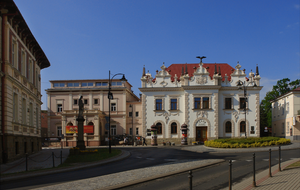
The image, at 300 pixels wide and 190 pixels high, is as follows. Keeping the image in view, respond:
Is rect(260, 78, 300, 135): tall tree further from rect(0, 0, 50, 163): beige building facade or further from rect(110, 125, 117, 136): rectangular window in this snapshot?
rect(0, 0, 50, 163): beige building facade

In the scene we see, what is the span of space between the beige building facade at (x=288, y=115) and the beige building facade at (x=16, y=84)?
39.0m

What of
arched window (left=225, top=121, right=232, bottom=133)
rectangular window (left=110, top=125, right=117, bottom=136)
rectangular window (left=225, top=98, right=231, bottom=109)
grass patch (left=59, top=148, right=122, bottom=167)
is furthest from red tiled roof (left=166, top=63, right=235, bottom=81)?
grass patch (left=59, top=148, right=122, bottom=167)

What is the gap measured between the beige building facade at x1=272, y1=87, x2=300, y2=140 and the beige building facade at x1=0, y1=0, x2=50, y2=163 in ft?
128

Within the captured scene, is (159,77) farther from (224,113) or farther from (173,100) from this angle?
(224,113)

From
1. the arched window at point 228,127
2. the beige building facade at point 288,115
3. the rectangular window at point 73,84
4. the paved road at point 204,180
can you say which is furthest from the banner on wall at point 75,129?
the paved road at point 204,180

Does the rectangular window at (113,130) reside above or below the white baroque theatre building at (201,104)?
below

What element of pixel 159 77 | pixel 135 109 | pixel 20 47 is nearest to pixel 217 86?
pixel 159 77

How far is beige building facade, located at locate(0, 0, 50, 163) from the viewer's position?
21.0 m

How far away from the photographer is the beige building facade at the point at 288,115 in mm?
49050

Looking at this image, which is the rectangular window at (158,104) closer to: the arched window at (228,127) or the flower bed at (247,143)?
the arched window at (228,127)

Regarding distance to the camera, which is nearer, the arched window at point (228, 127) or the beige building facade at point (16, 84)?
the beige building facade at point (16, 84)

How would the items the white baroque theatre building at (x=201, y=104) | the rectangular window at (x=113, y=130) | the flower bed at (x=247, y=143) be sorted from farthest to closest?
the rectangular window at (x=113, y=130), the white baroque theatre building at (x=201, y=104), the flower bed at (x=247, y=143)

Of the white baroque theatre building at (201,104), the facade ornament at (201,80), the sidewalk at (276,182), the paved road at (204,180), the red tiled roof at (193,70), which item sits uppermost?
the red tiled roof at (193,70)

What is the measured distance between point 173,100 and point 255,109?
545 inches
